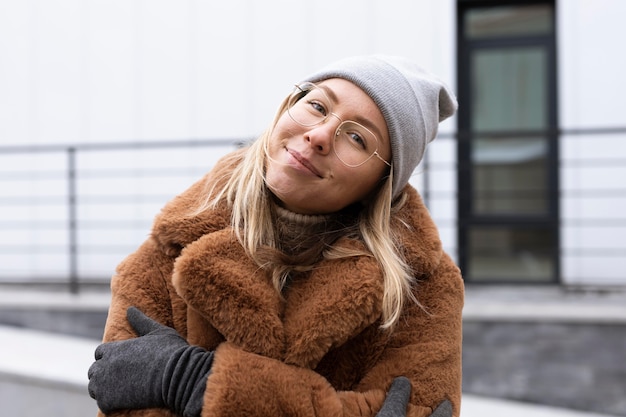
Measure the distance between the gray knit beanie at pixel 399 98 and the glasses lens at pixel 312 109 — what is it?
0.23 ft

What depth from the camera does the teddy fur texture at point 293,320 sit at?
123cm

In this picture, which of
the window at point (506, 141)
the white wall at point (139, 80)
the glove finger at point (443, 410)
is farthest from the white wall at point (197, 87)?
the glove finger at point (443, 410)

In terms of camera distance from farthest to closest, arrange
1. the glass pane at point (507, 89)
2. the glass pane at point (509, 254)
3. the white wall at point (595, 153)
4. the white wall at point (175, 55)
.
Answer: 1. the glass pane at point (507, 89)
2. the glass pane at point (509, 254)
3. the white wall at point (175, 55)
4. the white wall at point (595, 153)

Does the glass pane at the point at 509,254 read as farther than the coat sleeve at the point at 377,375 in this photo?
Yes

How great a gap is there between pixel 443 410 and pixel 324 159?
2.01 ft

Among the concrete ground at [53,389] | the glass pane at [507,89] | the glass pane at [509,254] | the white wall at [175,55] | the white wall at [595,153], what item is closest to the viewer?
the concrete ground at [53,389]

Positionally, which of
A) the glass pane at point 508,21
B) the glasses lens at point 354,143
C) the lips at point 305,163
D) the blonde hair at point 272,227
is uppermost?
the glass pane at point 508,21

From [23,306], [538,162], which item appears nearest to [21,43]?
[23,306]

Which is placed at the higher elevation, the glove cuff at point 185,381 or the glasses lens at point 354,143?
the glasses lens at point 354,143

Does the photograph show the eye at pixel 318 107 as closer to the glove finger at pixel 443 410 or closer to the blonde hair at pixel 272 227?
the blonde hair at pixel 272 227

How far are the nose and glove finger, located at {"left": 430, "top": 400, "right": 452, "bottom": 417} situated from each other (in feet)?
2.02

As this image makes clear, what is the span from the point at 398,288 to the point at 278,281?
0.27 m

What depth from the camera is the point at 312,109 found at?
1.34 metres

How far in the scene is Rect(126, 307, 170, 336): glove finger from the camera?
1.34 meters
